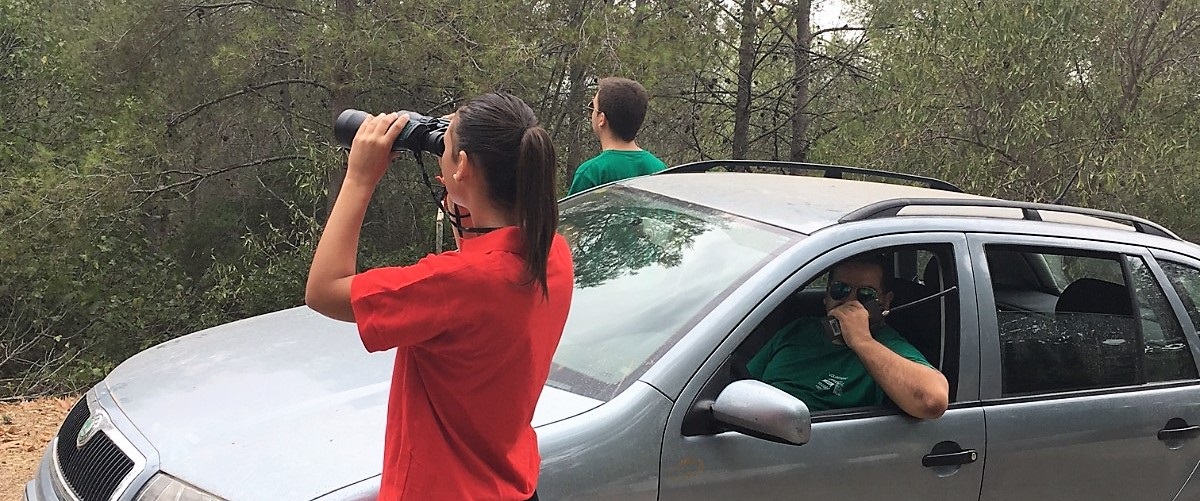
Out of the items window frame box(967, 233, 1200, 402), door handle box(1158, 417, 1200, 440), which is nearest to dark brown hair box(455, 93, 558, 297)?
window frame box(967, 233, 1200, 402)

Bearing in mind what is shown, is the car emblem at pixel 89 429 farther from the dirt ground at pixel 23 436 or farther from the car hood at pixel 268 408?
the dirt ground at pixel 23 436

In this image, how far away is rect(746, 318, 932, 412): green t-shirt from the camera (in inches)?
112

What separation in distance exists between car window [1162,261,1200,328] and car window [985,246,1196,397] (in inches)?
3.6

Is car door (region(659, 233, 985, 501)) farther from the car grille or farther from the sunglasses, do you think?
the car grille

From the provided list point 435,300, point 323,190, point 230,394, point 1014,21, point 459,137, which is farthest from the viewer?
point 323,190

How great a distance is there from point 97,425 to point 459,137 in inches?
60.6

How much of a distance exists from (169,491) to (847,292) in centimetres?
195

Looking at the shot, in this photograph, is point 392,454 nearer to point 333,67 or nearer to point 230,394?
point 230,394

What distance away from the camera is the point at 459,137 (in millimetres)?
1698

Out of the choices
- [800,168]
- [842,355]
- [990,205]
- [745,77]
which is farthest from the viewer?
[745,77]

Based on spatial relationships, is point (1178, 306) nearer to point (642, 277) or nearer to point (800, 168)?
point (800, 168)

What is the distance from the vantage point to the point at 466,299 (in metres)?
1.59

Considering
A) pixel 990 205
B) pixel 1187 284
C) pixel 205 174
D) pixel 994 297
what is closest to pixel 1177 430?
pixel 1187 284

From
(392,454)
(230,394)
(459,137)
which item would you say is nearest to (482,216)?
(459,137)
